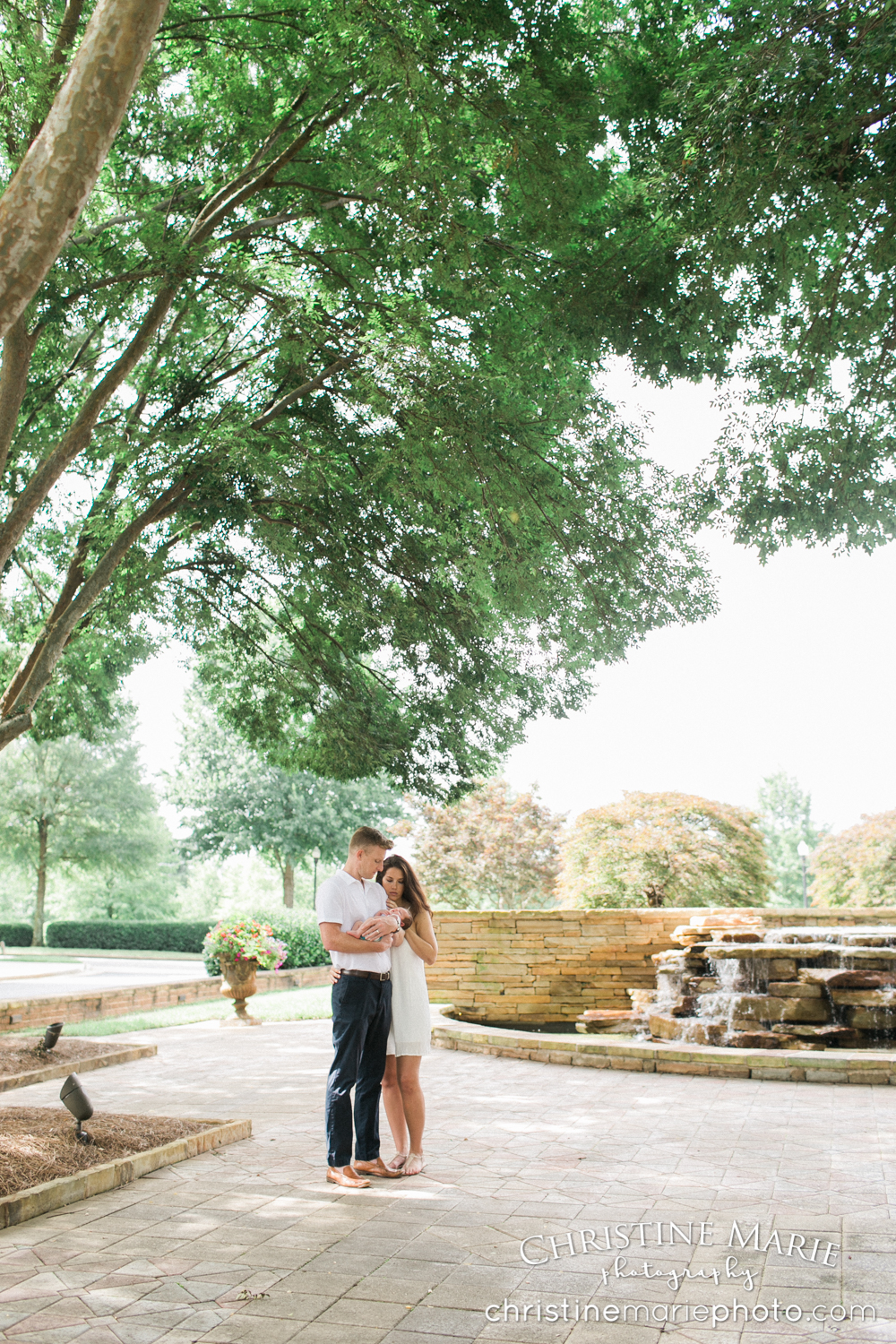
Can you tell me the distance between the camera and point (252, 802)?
3547 centimetres

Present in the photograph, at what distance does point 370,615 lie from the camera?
9367 millimetres

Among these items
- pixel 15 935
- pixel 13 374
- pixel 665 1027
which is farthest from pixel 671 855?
pixel 15 935

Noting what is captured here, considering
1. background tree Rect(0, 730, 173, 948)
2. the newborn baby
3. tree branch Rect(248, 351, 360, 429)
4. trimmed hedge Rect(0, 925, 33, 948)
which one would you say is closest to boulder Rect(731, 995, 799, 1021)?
the newborn baby

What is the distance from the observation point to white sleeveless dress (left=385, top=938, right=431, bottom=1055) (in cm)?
528

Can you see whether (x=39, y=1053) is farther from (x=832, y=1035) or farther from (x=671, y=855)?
(x=671, y=855)

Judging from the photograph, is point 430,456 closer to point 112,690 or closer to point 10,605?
point 112,690

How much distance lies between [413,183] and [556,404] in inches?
86.3

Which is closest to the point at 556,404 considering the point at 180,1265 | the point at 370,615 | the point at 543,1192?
the point at 370,615

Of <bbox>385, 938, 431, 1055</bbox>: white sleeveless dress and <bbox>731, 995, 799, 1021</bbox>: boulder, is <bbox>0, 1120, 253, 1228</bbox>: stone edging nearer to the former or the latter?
<bbox>385, 938, 431, 1055</bbox>: white sleeveless dress

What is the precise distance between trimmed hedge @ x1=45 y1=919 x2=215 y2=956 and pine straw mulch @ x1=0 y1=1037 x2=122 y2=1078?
2178cm

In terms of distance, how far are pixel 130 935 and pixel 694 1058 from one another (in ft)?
91.7

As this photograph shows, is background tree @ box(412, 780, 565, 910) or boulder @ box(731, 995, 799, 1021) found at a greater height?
background tree @ box(412, 780, 565, 910)

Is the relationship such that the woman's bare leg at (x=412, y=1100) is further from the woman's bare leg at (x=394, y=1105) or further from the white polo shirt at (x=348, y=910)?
the white polo shirt at (x=348, y=910)

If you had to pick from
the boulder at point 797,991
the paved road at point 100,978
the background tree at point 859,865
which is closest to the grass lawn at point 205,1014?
the paved road at point 100,978
